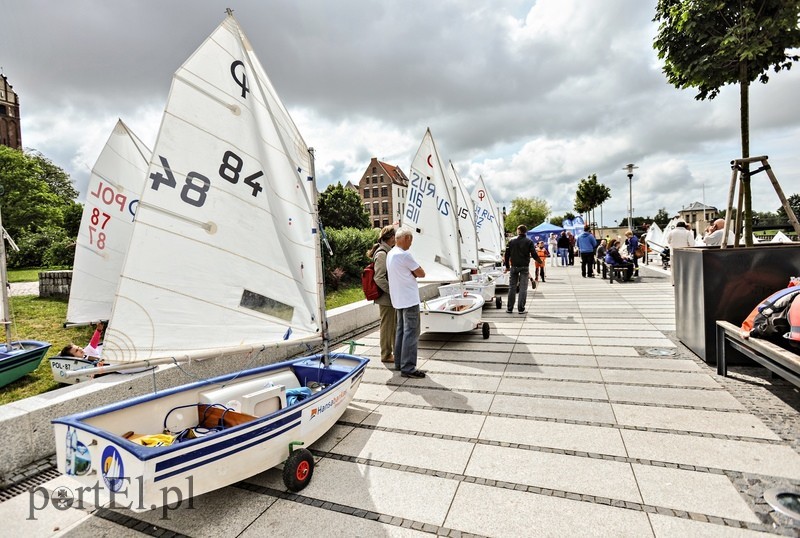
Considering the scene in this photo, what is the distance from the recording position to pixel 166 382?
14.3ft

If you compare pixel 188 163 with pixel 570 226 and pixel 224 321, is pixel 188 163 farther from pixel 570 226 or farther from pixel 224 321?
pixel 570 226

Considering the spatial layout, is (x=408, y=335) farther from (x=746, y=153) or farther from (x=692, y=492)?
(x=746, y=153)

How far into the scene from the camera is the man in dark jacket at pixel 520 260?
941 centimetres

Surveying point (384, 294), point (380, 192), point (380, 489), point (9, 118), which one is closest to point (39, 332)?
point (384, 294)

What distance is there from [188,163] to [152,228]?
63cm

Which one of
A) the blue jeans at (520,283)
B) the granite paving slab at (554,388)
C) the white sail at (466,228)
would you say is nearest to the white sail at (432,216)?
the blue jeans at (520,283)

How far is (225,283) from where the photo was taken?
3.56 metres

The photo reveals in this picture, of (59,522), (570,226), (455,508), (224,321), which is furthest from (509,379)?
(570,226)

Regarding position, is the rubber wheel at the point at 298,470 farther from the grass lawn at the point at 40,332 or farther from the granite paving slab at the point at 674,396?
the grass lawn at the point at 40,332

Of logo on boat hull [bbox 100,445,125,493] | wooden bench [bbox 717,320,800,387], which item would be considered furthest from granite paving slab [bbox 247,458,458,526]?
wooden bench [bbox 717,320,800,387]

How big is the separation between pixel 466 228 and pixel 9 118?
3199 inches

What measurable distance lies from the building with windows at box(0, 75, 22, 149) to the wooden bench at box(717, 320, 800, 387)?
84.2m

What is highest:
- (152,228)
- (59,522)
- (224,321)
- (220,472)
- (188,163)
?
(188,163)

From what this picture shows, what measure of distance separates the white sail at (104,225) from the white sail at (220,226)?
3.90 metres
